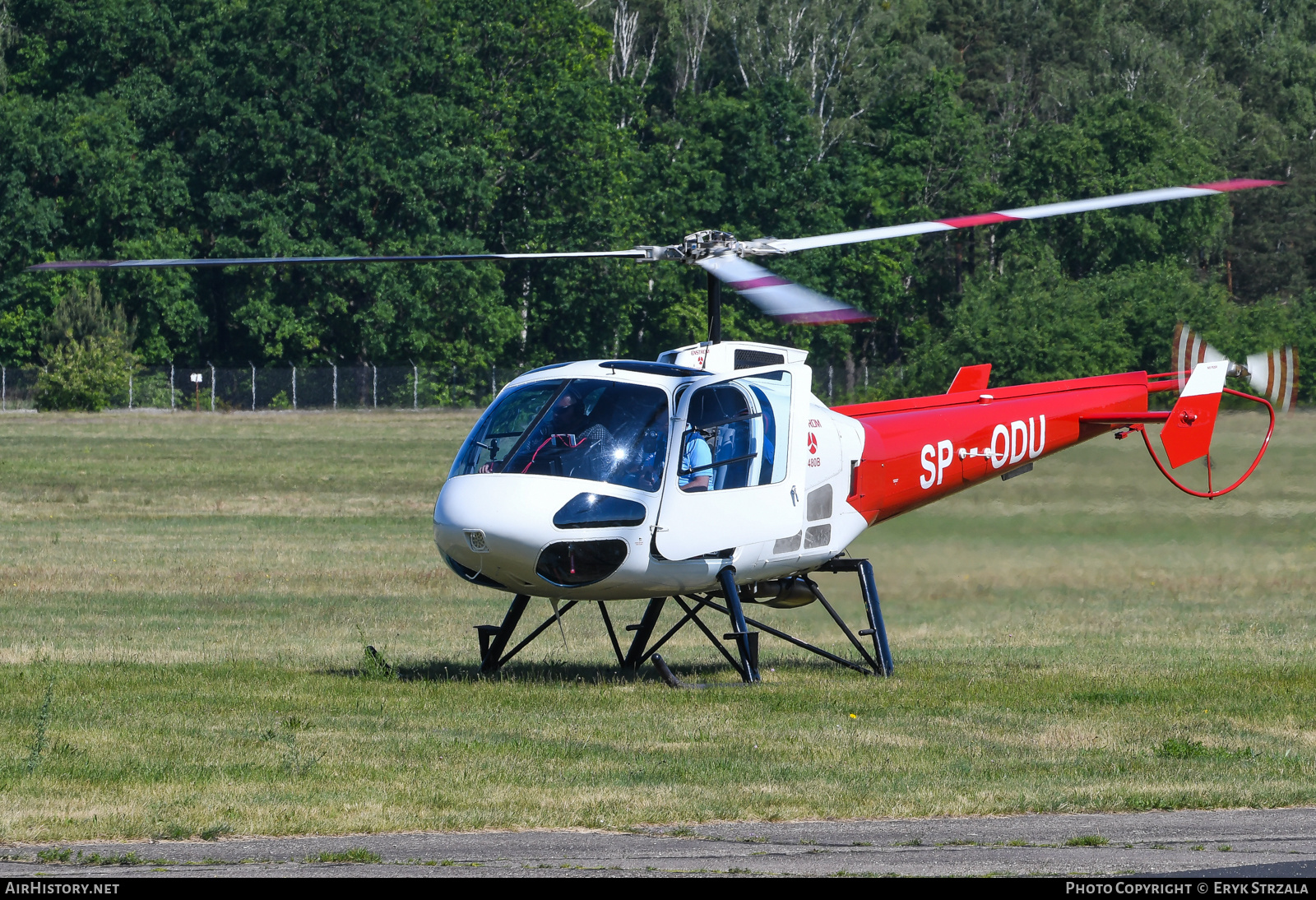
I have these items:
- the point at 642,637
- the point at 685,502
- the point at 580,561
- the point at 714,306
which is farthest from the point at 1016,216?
the point at 642,637

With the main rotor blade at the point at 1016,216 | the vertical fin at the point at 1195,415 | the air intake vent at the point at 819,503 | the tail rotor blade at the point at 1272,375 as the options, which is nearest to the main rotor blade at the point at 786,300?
the main rotor blade at the point at 1016,216

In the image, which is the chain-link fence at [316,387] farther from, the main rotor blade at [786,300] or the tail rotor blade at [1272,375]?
the main rotor blade at [786,300]

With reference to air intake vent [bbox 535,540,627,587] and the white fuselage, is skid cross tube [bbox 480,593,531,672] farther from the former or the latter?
air intake vent [bbox 535,540,627,587]

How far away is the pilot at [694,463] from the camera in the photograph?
1345 centimetres

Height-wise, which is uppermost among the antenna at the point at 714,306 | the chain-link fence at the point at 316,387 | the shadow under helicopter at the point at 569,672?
the antenna at the point at 714,306

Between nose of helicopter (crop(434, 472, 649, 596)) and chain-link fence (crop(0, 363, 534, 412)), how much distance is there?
59.2m

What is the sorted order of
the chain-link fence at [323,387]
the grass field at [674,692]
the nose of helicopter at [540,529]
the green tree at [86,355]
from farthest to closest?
the chain-link fence at [323,387]
the green tree at [86,355]
the nose of helicopter at [540,529]
the grass field at [674,692]

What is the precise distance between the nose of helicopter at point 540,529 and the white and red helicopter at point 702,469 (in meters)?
0.01

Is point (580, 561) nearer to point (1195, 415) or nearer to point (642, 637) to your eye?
point (642, 637)

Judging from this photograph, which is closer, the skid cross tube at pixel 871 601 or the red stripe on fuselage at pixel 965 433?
the skid cross tube at pixel 871 601

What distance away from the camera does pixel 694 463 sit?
1359 centimetres

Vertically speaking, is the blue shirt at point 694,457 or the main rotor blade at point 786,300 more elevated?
the main rotor blade at point 786,300

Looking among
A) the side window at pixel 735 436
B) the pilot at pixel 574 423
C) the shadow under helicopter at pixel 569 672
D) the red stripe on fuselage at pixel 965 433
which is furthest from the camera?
the red stripe on fuselage at pixel 965 433

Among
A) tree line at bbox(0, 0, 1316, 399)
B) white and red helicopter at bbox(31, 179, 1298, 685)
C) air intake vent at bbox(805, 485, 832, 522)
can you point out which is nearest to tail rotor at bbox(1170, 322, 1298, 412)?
white and red helicopter at bbox(31, 179, 1298, 685)
